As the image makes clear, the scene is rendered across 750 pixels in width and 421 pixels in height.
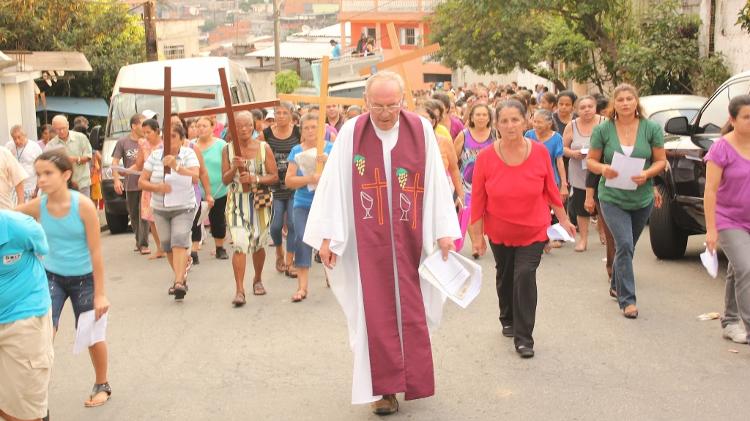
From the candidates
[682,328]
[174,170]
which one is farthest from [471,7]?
[682,328]

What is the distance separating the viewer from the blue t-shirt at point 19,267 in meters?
5.38

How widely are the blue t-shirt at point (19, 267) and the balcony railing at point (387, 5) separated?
66885 mm

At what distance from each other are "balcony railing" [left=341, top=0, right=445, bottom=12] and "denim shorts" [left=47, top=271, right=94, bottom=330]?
6568 cm

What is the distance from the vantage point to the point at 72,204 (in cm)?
645

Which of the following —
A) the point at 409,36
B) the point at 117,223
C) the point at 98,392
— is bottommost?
the point at 117,223

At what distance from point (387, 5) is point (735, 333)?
65.3 metres

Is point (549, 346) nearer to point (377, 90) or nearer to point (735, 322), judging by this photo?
point (735, 322)

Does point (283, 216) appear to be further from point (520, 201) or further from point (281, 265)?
point (520, 201)

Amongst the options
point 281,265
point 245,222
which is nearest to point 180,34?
point 281,265

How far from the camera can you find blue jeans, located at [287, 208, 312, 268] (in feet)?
33.4

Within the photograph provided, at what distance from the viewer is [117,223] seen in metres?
16.5

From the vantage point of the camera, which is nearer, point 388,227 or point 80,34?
point 388,227

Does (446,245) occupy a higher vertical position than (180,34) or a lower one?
lower

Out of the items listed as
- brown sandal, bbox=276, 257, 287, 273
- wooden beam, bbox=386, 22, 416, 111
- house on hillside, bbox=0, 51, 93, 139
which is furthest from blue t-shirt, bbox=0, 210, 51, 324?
house on hillside, bbox=0, 51, 93, 139
